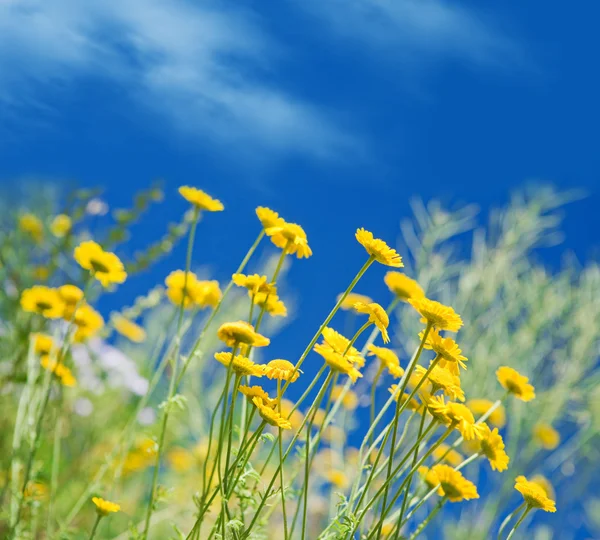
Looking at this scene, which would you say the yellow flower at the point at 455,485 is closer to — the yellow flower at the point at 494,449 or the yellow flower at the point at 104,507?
the yellow flower at the point at 494,449

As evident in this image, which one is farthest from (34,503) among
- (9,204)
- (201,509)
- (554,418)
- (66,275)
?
(554,418)

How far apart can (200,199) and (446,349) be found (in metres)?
0.45

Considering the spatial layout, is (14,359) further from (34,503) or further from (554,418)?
(554,418)

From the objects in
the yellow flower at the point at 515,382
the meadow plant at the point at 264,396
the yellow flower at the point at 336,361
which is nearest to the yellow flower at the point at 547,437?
the meadow plant at the point at 264,396

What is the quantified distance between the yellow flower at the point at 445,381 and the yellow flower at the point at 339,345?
0.08 meters

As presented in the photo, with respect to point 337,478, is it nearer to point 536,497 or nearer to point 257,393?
point 536,497

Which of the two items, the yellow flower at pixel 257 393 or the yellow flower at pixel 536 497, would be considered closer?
the yellow flower at pixel 257 393

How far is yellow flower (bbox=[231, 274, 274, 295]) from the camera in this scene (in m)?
0.95

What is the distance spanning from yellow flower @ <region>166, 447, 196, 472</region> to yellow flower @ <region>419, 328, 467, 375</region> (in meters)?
1.86

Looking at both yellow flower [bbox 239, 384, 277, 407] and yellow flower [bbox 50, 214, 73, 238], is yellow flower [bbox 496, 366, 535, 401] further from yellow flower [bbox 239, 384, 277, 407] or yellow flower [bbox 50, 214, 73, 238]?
yellow flower [bbox 50, 214, 73, 238]

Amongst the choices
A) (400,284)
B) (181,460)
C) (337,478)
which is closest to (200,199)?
(400,284)

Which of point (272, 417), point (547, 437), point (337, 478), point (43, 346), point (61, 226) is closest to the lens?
point (272, 417)

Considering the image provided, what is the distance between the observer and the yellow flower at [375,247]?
2.94 ft

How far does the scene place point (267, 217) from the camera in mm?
990
